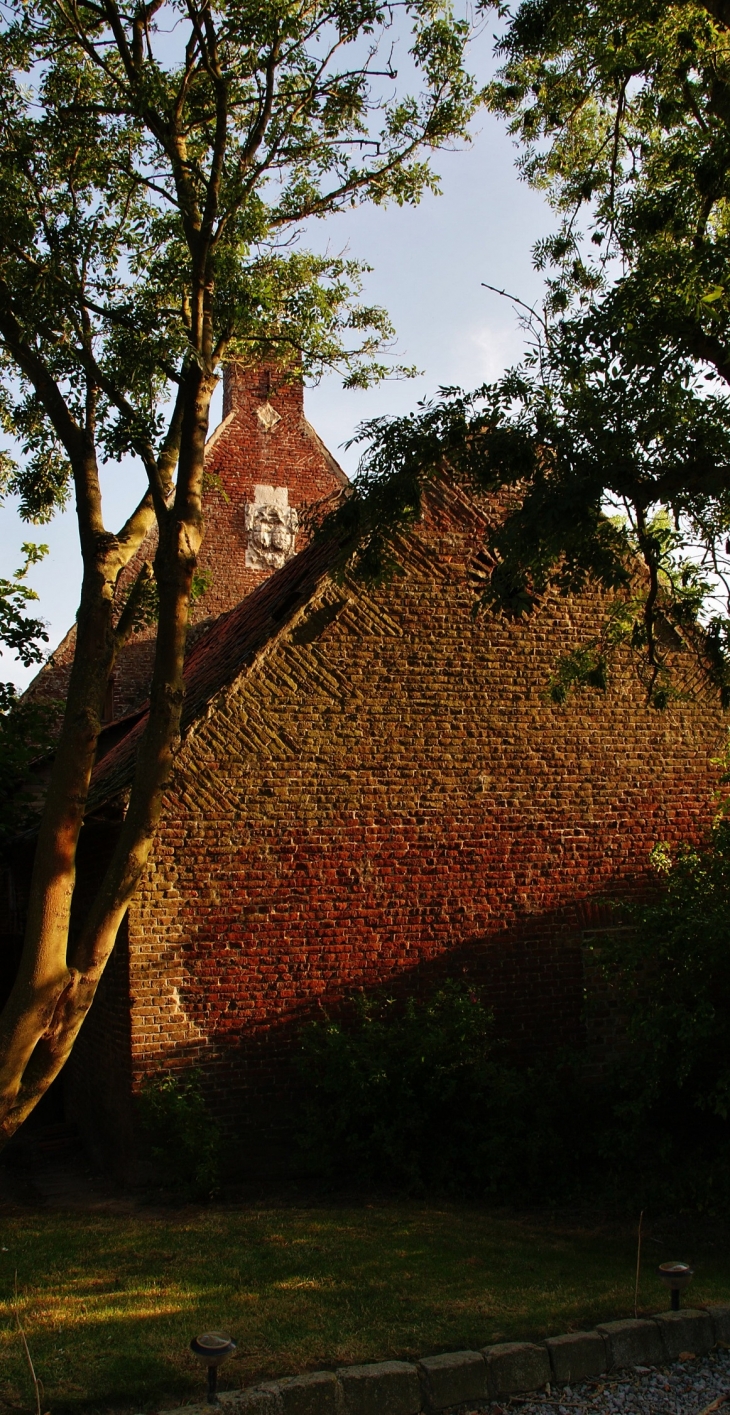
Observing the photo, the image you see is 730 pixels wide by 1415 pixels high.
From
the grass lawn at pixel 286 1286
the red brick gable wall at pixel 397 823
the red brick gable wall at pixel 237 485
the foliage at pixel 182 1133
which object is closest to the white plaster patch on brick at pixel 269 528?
the red brick gable wall at pixel 237 485

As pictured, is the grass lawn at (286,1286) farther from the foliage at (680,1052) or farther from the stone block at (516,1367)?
the foliage at (680,1052)

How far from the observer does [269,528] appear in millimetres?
19516

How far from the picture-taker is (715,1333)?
20.3ft

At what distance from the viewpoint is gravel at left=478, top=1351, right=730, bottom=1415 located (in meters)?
5.38

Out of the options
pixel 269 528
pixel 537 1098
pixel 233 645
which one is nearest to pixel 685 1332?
pixel 537 1098

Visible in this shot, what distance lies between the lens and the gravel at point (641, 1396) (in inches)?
212

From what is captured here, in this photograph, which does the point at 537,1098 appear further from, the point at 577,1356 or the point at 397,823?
the point at 577,1356

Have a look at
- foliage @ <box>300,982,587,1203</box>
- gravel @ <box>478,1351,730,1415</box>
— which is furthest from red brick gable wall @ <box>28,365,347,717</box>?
gravel @ <box>478,1351,730,1415</box>

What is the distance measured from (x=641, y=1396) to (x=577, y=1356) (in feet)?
1.22

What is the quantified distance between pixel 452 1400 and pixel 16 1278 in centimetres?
295

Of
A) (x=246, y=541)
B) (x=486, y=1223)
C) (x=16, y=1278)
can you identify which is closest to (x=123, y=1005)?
(x=16, y=1278)

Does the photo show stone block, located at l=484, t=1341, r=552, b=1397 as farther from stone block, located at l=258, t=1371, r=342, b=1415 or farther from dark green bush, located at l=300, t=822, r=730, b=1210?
dark green bush, located at l=300, t=822, r=730, b=1210

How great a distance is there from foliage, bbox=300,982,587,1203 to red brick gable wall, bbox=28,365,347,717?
10116 mm

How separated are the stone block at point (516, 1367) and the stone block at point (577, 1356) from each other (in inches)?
2.2
